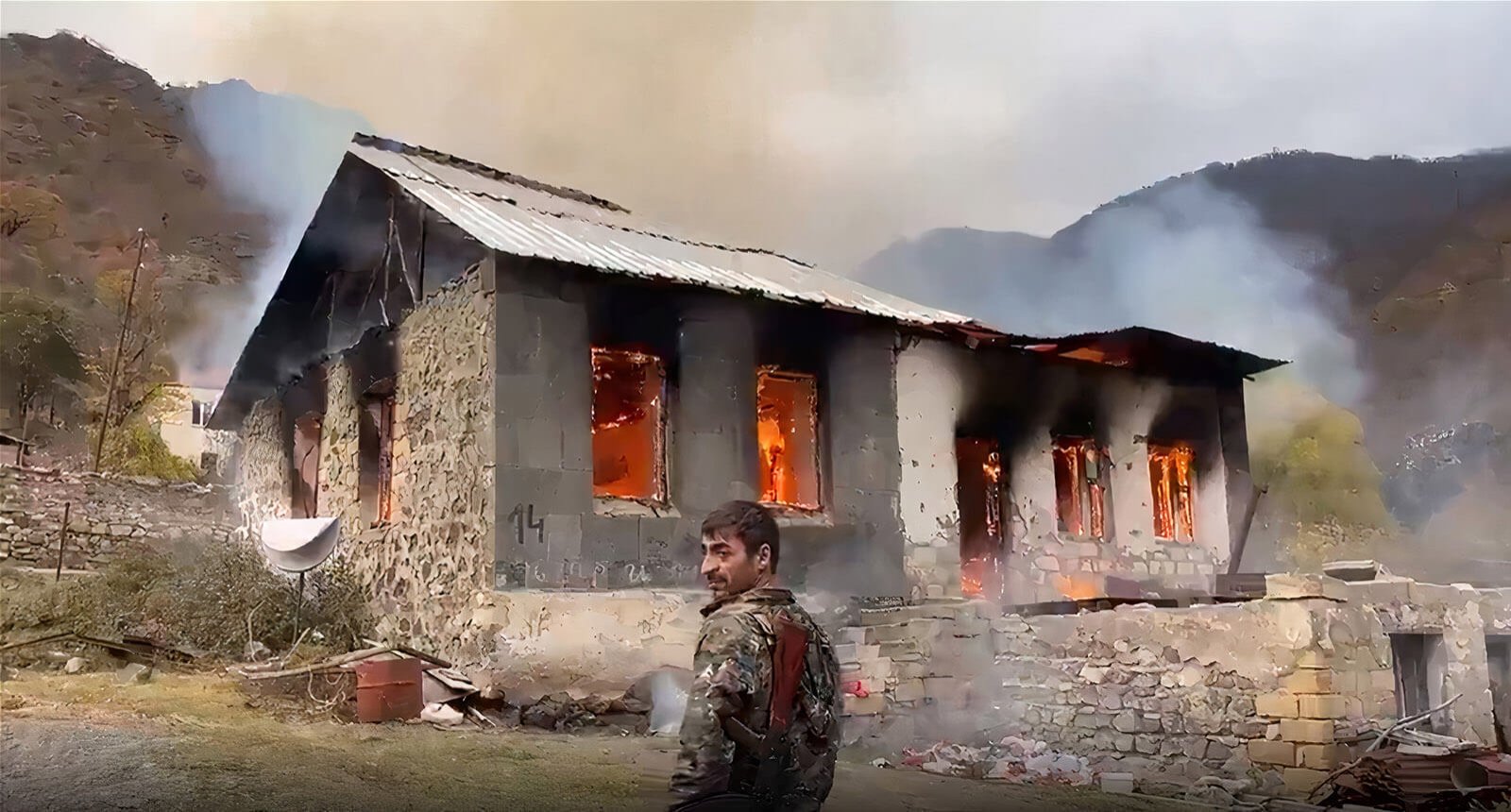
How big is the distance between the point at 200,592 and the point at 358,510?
1.90ft

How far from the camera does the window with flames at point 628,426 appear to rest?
12.5ft

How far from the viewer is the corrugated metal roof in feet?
13.2

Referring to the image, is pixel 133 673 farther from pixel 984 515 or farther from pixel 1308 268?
pixel 1308 268

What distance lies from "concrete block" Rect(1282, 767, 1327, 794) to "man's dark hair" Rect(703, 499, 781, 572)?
1.92 meters

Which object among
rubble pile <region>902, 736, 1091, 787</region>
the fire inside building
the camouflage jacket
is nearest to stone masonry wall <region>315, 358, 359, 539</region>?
the fire inside building

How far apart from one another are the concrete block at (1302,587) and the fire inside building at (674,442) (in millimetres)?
56

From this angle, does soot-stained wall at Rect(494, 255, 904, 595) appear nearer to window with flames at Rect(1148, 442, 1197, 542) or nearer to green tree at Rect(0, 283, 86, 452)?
window with flames at Rect(1148, 442, 1197, 542)

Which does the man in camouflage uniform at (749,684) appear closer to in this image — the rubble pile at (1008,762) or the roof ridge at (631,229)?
the rubble pile at (1008,762)

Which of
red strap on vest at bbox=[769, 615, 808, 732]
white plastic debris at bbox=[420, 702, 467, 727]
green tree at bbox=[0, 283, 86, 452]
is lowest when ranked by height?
white plastic debris at bbox=[420, 702, 467, 727]

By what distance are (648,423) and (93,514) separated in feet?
6.67

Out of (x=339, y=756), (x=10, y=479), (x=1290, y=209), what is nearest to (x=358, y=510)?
(x=339, y=756)

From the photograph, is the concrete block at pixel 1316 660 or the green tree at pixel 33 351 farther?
the green tree at pixel 33 351

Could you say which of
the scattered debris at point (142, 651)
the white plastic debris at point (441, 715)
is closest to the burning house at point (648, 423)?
the white plastic debris at point (441, 715)

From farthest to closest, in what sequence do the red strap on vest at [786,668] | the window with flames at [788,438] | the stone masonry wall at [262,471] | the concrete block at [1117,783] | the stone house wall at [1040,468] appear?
1. the stone house wall at [1040,468]
2. the stone masonry wall at [262,471]
3. the window with flames at [788,438]
4. the concrete block at [1117,783]
5. the red strap on vest at [786,668]
